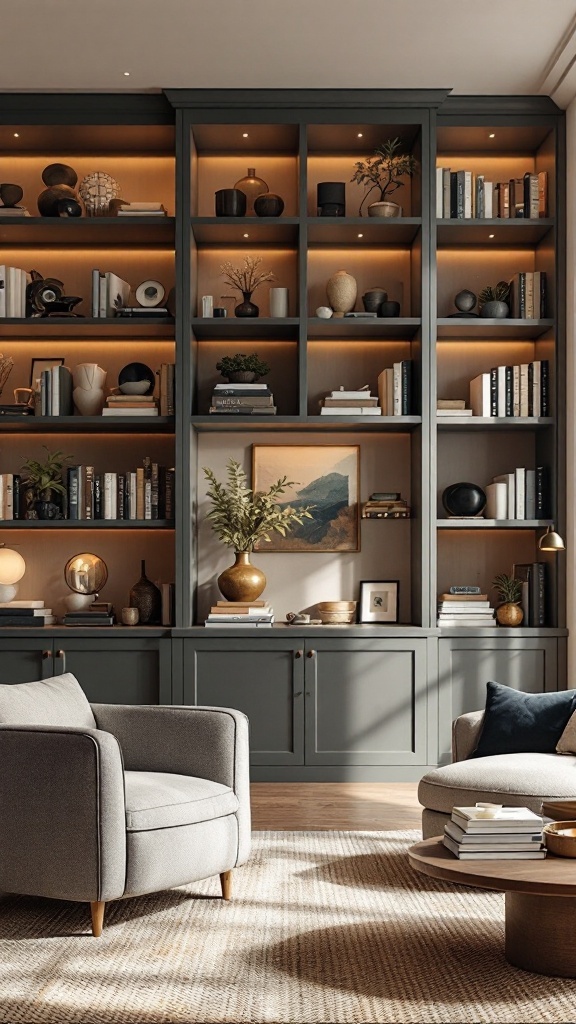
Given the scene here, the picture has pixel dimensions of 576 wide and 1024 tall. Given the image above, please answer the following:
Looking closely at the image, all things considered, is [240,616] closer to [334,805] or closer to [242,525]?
[242,525]

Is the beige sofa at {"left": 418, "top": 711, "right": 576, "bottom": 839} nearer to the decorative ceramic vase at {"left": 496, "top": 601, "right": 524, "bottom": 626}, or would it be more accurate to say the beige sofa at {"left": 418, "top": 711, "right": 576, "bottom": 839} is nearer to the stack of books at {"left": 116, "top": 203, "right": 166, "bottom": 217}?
the decorative ceramic vase at {"left": 496, "top": 601, "right": 524, "bottom": 626}

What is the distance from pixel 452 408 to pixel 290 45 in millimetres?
1912

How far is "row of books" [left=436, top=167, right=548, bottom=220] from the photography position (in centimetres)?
536

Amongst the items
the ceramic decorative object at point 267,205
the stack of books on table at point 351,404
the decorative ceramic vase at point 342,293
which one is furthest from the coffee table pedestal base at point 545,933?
the ceramic decorative object at point 267,205

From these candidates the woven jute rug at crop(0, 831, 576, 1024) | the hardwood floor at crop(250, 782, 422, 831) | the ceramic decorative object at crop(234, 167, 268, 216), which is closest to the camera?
the woven jute rug at crop(0, 831, 576, 1024)

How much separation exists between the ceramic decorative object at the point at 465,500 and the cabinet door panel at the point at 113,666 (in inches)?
66.7

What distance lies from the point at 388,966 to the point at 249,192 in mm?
4052

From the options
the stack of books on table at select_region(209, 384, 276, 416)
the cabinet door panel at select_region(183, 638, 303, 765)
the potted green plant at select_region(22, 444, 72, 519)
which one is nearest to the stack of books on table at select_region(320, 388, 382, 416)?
the stack of books on table at select_region(209, 384, 276, 416)

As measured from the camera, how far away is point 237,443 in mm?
5688

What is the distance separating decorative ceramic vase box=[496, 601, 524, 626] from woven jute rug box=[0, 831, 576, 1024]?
1888mm

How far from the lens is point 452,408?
212 inches

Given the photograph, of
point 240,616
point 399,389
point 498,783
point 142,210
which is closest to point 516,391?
point 399,389

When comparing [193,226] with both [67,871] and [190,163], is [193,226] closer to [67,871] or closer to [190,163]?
[190,163]

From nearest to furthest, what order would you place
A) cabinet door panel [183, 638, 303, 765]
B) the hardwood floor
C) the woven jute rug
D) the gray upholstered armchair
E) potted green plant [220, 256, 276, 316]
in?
the woven jute rug → the gray upholstered armchair → the hardwood floor → cabinet door panel [183, 638, 303, 765] → potted green plant [220, 256, 276, 316]
